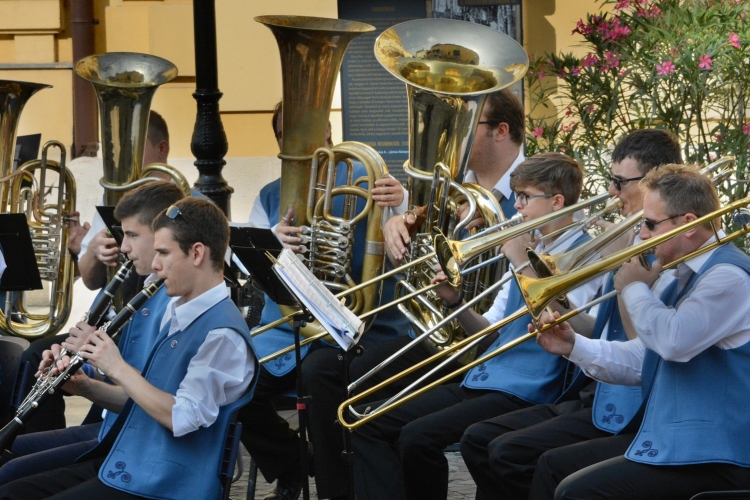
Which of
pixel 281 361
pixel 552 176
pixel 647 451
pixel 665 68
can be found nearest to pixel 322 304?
pixel 647 451

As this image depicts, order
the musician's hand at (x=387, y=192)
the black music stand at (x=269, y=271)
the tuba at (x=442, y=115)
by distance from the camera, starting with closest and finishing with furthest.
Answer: the black music stand at (x=269, y=271) → the tuba at (x=442, y=115) → the musician's hand at (x=387, y=192)

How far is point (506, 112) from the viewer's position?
4.41 metres

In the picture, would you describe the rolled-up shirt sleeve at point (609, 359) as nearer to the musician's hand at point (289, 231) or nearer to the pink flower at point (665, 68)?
Answer: the musician's hand at point (289, 231)

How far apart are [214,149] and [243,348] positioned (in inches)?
107

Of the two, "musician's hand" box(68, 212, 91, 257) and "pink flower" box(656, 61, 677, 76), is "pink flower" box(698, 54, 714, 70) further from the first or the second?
"musician's hand" box(68, 212, 91, 257)

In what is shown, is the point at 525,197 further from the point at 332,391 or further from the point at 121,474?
the point at 121,474

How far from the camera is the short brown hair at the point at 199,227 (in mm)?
3186

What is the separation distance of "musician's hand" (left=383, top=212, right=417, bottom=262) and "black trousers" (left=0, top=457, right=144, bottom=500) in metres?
1.35

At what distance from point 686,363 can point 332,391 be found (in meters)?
1.68

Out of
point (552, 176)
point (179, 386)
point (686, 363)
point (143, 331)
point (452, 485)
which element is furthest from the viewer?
point (452, 485)

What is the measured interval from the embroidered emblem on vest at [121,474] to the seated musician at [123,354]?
389 mm

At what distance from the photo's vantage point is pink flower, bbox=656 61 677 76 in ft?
17.7

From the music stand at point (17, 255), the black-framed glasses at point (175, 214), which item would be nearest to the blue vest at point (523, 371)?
the black-framed glasses at point (175, 214)

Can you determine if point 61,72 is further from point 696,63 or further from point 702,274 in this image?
point 702,274
